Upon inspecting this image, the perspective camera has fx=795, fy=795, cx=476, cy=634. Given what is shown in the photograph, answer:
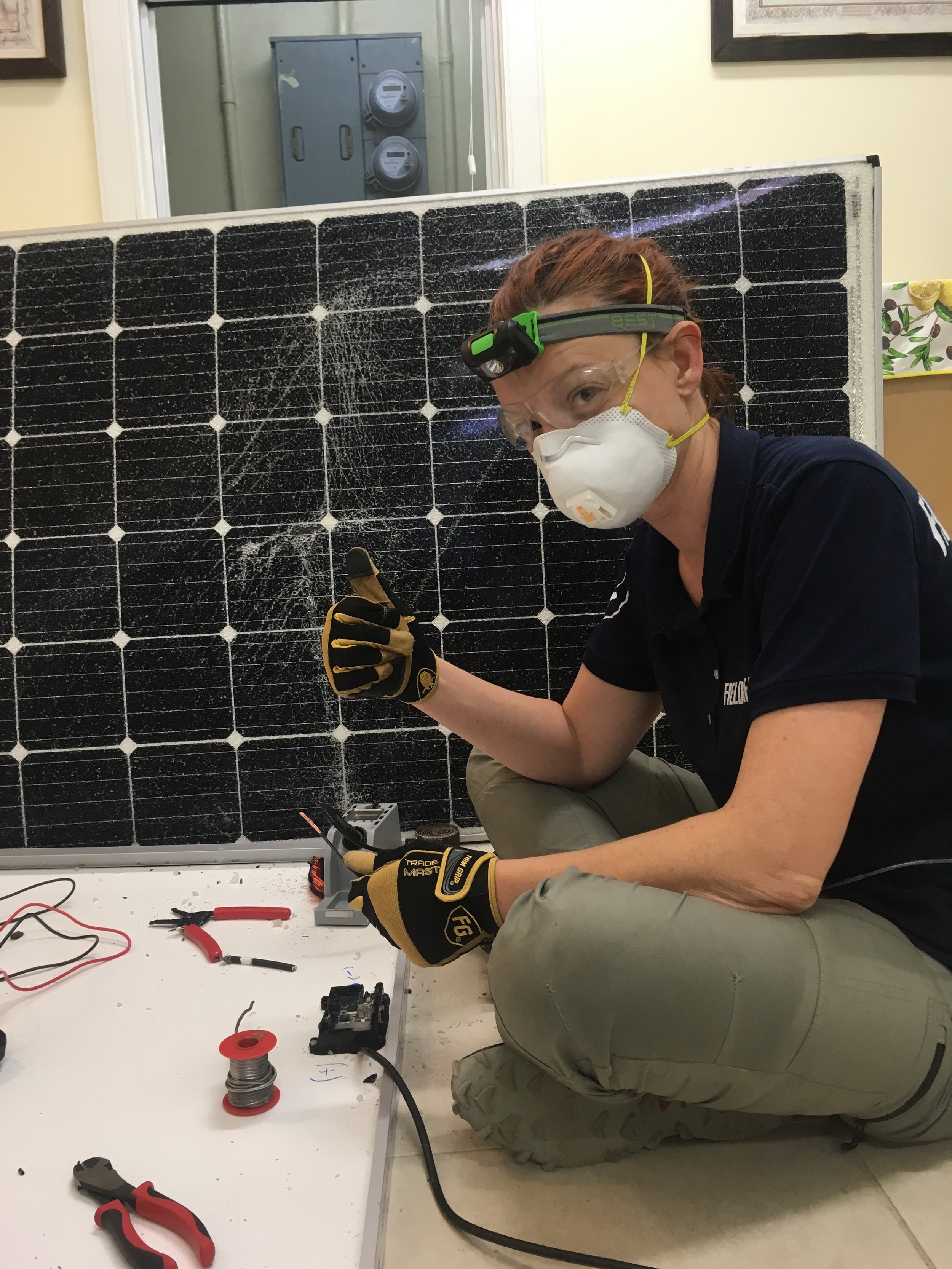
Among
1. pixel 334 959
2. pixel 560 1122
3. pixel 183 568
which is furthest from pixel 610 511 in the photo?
pixel 183 568

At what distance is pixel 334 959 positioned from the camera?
164cm

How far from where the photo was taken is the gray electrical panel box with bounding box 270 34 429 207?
2775 millimetres

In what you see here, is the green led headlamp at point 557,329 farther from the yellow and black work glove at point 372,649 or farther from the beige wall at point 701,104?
the beige wall at point 701,104

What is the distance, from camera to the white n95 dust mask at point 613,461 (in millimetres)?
1271

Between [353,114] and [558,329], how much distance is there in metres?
2.15

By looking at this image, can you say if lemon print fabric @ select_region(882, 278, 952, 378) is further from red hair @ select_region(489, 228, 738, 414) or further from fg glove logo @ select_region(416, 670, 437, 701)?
fg glove logo @ select_region(416, 670, 437, 701)

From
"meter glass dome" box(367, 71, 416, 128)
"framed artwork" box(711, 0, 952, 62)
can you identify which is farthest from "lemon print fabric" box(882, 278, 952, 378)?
"meter glass dome" box(367, 71, 416, 128)

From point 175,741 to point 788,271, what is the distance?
2.01 m

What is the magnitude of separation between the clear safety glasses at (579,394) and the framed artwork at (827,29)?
6.02ft

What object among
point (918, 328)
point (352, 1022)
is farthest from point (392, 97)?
point (352, 1022)

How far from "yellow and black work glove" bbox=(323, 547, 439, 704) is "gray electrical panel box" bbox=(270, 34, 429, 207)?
1.94m

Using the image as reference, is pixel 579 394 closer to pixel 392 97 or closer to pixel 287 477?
pixel 287 477

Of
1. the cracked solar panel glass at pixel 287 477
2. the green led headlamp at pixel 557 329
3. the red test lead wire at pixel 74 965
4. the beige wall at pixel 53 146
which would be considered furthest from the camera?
the beige wall at pixel 53 146

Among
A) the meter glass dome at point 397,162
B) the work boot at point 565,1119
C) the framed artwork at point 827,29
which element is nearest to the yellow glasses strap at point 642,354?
the work boot at point 565,1119
